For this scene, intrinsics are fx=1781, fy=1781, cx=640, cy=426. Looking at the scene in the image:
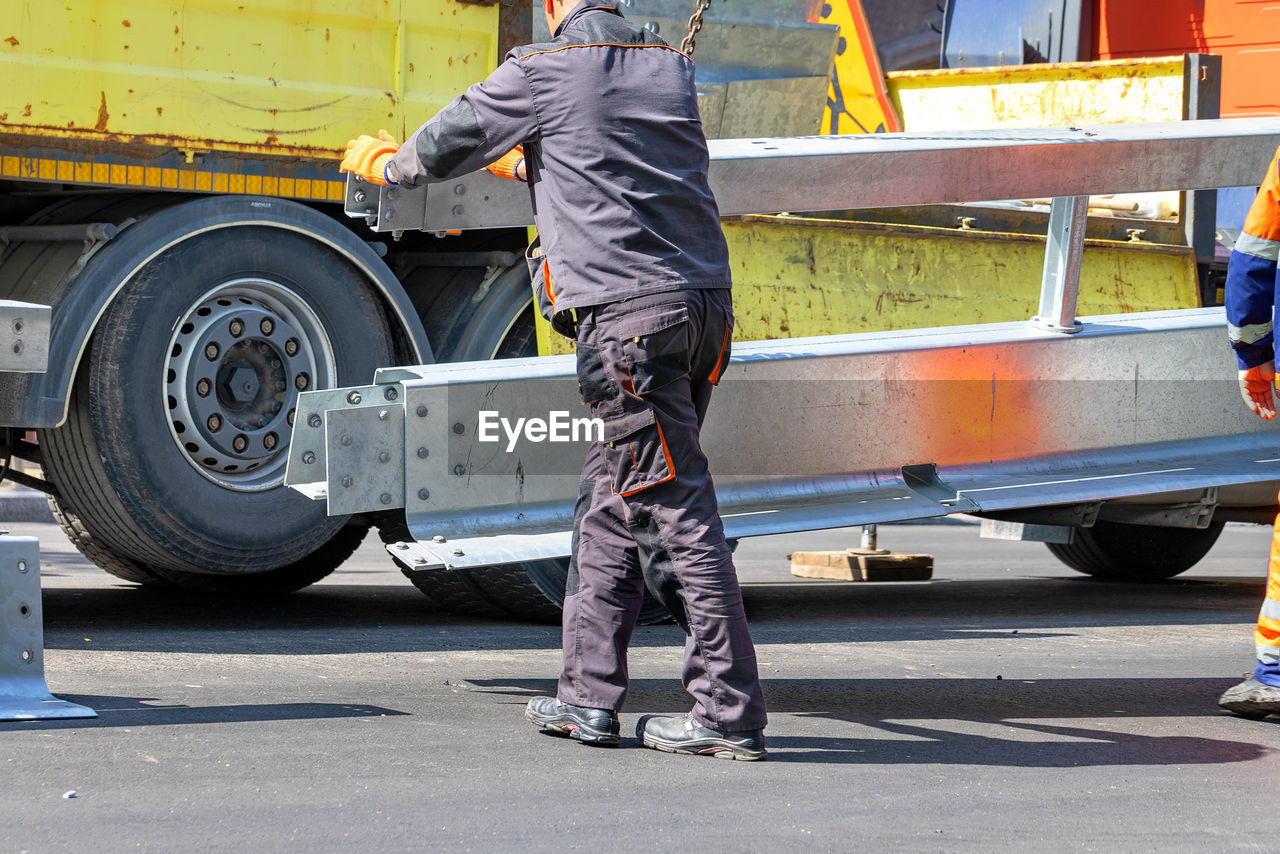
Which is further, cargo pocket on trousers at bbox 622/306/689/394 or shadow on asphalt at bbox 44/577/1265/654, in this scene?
shadow on asphalt at bbox 44/577/1265/654

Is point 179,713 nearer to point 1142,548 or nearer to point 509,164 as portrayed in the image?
point 509,164

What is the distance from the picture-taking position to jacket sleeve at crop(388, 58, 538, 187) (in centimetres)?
376

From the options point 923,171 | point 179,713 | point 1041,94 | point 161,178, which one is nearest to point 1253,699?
point 923,171

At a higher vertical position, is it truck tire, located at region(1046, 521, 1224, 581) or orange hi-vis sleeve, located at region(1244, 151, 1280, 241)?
orange hi-vis sleeve, located at region(1244, 151, 1280, 241)

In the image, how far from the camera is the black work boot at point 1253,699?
14.3 ft

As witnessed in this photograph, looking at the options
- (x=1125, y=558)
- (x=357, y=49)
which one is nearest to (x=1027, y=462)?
(x=357, y=49)

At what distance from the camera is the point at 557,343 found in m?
5.82

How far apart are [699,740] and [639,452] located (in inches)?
24.9

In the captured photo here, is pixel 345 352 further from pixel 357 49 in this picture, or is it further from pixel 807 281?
pixel 807 281

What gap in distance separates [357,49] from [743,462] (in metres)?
1.79

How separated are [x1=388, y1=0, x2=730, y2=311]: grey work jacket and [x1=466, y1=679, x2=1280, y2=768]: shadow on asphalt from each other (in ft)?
3.56

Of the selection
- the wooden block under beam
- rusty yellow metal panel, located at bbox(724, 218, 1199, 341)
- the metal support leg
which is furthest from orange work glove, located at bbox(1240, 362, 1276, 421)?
the wooden block under beam

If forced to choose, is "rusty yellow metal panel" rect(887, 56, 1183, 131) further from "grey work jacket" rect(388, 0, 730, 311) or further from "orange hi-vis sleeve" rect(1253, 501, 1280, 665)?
"grey work jacket" rect(388, 0, 730, 311)
